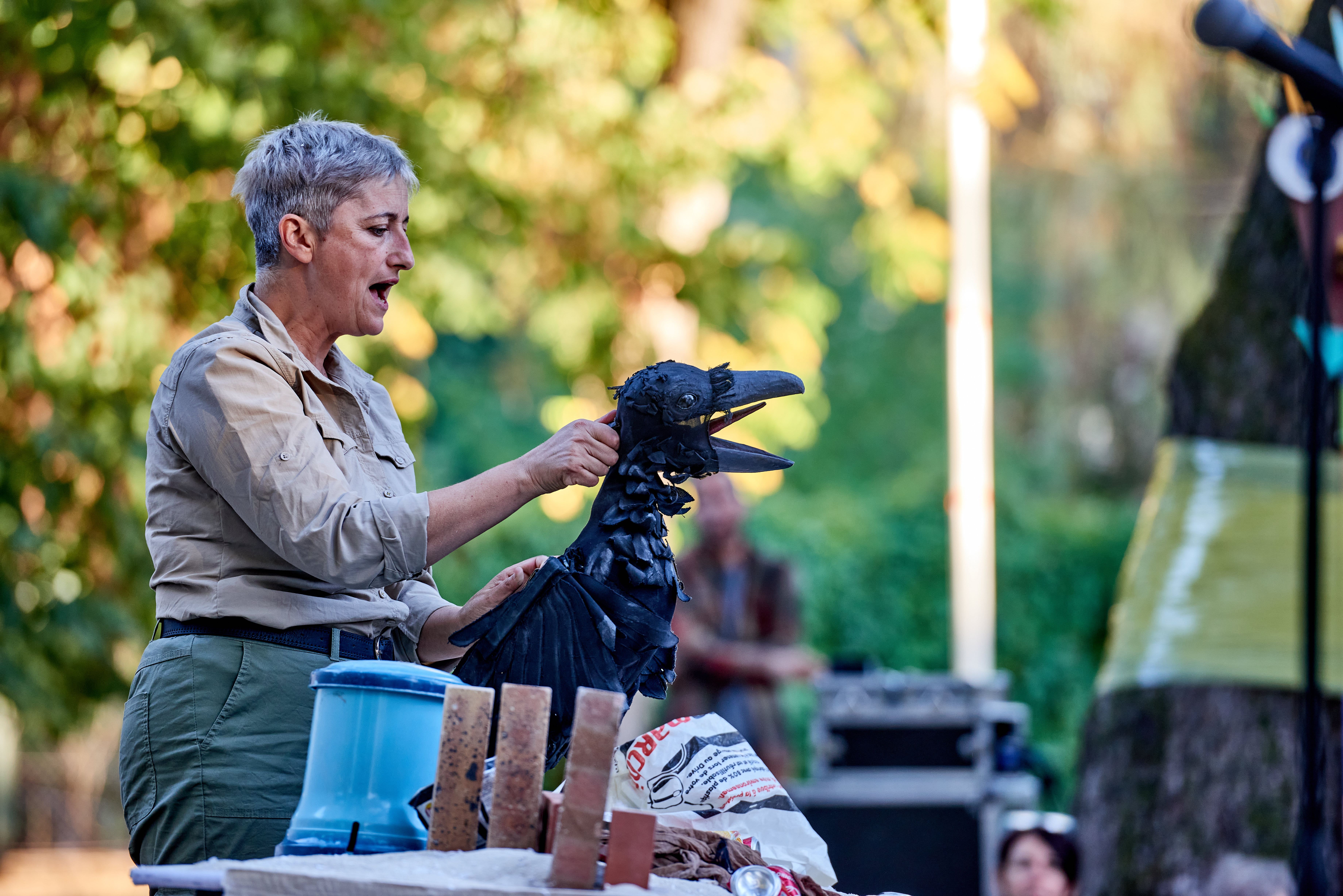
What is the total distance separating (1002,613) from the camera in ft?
38.6

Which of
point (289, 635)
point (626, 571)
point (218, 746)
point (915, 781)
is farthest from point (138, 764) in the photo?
point (915, 781)

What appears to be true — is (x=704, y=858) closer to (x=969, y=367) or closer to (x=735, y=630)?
(x=735, y=630)

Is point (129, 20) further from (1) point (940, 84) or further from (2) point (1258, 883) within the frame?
(1) point (940, 84)

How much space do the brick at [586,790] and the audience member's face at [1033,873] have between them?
11.6ft

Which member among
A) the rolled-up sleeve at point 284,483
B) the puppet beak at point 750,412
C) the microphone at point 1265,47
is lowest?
the rolled-up sleeve at point 284,483

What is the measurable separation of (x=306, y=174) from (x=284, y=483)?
1.70ft

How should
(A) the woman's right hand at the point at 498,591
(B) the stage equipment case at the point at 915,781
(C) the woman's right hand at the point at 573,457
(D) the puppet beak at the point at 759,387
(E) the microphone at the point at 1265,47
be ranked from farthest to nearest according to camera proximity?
(B) the stage equipment case at the point at 915,781 → (E) the microphone at the point at 1265,47 → (A) the woman's right hand at the point at 498,591 → (D) the puppet beak at the point at 759,387 → (C) the woman's right hand at the point at 573,457

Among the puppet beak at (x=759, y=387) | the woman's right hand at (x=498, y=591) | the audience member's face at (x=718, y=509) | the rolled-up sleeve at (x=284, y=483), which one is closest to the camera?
the rolled-up sleeve at (x=284, y=483)

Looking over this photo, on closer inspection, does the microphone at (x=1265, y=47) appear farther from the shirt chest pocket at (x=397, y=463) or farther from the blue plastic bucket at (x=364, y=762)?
the blue plastic bucket at (x=364, y=762)

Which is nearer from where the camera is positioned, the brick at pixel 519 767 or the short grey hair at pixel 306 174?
the brick at pixel 519 767

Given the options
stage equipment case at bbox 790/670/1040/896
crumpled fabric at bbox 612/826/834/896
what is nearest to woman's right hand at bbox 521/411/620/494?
crumpled fabric at bbox 612/826/834/896

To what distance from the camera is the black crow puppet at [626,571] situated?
7.14 feet

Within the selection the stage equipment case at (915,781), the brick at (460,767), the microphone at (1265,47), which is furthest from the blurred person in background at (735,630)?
the brick at (460,767)

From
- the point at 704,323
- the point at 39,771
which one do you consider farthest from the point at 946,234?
the point at 39,771
